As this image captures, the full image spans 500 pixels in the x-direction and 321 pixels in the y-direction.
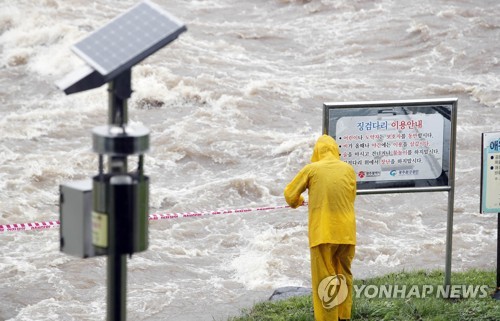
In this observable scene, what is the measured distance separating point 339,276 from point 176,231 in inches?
248

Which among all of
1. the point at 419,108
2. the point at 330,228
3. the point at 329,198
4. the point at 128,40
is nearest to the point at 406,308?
the point at 330,228

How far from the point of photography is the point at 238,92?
65.2 feet

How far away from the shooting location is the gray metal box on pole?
14.8ft

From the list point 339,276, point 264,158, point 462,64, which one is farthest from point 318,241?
point 462,64

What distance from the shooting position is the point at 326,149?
7.13 meters

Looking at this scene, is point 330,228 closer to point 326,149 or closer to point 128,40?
point 326,149

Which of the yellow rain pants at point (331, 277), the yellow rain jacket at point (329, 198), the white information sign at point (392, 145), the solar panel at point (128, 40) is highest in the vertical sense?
the solar panel at point (128, 40)

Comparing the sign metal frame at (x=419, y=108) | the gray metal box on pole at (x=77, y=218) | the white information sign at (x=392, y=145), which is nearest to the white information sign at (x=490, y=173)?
the sign metal frame at (x=419, y=108)

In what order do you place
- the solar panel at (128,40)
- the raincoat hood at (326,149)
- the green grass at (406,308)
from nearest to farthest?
the solar panel at (128,40), the raincoat hood at (326,149), the green grass at (406,308)

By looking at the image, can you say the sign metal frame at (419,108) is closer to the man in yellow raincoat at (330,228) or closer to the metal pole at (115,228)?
the man in yellow raincoat at (330,228)

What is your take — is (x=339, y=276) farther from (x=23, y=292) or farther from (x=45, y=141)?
(x=45, y=141)

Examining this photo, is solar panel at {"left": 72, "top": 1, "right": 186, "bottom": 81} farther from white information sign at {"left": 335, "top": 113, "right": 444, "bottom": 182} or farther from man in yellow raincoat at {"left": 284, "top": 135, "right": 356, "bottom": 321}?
white information sign at {"left": 335, "top": 113, "right": 444, "bottom": 182}

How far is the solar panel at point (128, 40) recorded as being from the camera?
4336 mm

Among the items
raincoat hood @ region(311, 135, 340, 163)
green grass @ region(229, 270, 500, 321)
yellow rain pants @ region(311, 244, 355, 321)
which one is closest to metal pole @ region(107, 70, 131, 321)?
yellow rain pants @ region(311, 244, 355, 321)
